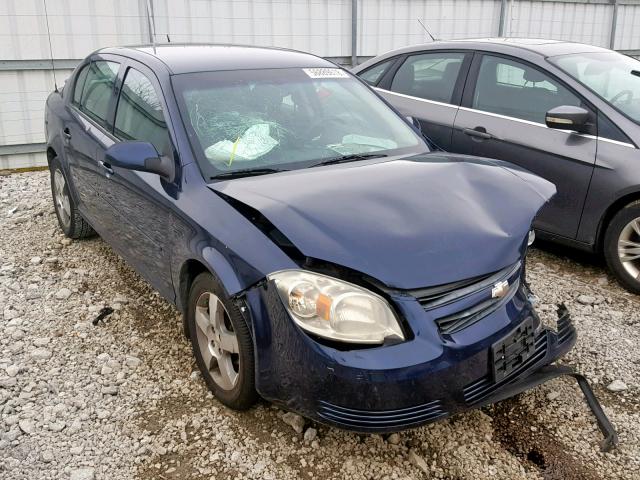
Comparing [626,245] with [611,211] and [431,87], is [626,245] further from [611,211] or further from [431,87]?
[431,87]

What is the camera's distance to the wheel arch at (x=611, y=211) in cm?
402

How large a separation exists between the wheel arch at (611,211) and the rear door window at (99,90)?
331 cm

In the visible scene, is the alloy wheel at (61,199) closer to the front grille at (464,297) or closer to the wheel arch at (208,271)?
the wheel arch at (208,271)

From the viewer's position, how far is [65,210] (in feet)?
16.6

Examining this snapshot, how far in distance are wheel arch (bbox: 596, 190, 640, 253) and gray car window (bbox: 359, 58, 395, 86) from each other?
2446mm

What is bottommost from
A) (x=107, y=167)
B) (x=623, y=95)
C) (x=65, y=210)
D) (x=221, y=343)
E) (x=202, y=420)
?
(x=202, y=420)

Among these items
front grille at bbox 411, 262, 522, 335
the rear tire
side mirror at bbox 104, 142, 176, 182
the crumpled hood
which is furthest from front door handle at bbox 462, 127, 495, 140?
the rear tire

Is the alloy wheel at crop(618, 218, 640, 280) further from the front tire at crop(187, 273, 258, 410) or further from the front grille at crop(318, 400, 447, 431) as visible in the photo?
the front tire at crop(187, 273, 258, 410)

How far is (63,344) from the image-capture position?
3566 millimetres

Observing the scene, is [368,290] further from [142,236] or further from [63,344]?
[63,344]

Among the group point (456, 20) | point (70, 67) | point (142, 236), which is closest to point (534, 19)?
point (456, 20)

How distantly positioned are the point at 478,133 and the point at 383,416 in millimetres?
3067

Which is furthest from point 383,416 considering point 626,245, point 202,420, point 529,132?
point 529,132

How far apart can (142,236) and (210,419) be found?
1.13m
